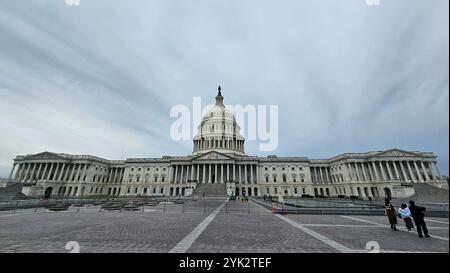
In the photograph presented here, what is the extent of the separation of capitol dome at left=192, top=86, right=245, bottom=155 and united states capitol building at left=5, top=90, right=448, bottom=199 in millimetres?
11535

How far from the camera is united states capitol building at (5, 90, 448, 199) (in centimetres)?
5722

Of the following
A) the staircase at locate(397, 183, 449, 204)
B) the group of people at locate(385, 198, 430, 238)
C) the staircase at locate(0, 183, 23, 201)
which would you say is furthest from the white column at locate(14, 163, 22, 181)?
the staircase at locate(397, 183, 449, 204)

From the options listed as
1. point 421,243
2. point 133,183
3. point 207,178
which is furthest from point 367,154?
point 133,183

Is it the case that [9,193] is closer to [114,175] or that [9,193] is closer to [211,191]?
[114,175]

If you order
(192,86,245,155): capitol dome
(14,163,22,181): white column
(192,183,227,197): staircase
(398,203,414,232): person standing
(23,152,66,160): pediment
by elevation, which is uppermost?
(192,86,245,155): capitol dome

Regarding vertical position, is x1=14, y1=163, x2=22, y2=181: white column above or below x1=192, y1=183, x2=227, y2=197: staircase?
above

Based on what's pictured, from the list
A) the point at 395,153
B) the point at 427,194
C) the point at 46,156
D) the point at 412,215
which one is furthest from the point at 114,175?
the point at 395,153

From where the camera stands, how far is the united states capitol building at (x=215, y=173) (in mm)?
57219

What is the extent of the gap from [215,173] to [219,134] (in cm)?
2272

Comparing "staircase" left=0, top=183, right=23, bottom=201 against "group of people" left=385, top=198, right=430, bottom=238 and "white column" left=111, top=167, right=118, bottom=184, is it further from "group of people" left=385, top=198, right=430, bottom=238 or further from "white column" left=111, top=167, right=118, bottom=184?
"group of people" left=385, top=198, right=430, bottom=238

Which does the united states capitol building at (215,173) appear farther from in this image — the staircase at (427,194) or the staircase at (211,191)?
the staircase at (427,194)
